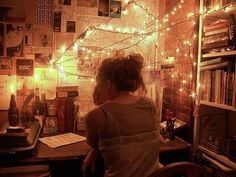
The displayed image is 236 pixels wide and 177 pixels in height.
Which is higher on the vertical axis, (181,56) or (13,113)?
(181,56)

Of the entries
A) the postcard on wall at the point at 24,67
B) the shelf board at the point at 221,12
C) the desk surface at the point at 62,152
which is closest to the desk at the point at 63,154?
the desk surface at the point at 62,152

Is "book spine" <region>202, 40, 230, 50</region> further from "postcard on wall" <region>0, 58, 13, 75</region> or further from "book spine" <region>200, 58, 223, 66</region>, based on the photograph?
"postcard on wall" <region>0, 58, 13, 75</region>

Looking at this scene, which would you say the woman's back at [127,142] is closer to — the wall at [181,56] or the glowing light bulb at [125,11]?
the wall at [181,56]

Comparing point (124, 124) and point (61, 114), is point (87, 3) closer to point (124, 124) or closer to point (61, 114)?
point (61, 114)

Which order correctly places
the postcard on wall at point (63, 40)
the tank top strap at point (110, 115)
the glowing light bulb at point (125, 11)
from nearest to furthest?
1. the tank top strap at point (110, 115)
2. the postcard on wall at point (63, 40)
3. the glowing light bulb at point (125, 11)

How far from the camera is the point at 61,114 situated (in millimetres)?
2158

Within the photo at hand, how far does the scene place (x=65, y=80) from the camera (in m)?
2.25

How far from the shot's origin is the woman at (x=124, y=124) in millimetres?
1268

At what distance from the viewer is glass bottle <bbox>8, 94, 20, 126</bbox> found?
204cm

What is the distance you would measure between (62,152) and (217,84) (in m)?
1.07

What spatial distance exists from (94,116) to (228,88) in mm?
864

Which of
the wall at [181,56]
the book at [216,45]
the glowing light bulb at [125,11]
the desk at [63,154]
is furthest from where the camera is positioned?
the glowing light bulb at [125,11]

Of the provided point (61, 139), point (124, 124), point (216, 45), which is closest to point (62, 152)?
point (61, 139)

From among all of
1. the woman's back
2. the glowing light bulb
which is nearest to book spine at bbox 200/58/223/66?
the woman's back
